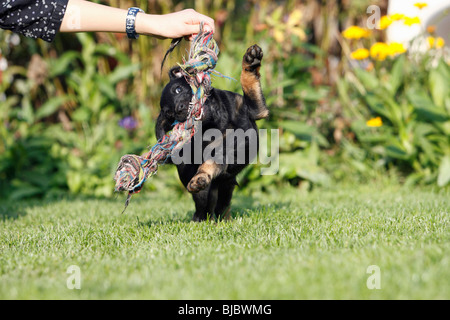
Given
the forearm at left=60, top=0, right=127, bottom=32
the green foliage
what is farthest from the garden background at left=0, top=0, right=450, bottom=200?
the forearm at left=60, top=0, right=127, bottom=32

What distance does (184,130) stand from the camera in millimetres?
2518

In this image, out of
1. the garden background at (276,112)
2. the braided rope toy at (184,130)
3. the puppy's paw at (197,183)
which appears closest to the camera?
the puppy's paw at (197,183)

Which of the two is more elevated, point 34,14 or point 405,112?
point 34,14

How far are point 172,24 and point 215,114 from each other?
0.53 m

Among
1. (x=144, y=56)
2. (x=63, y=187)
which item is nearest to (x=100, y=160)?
(x=63, y=187)

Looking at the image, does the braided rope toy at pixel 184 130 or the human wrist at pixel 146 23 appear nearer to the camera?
the braided rope toy at pixel 184 130

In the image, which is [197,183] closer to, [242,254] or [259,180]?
[242,254]

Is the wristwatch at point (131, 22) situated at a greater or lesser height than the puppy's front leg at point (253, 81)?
greater

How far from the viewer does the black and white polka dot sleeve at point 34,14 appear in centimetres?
266

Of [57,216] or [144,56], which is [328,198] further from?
[144,56]

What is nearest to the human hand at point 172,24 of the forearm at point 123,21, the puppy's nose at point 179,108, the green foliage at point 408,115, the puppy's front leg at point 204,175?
the forearm at point 123,21

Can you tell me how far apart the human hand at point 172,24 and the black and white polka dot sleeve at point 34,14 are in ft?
1.52

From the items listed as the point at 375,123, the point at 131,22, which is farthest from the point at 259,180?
the point at 131,22

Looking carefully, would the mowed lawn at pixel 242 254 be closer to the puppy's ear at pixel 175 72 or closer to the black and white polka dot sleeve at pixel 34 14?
the puppy's ear at pixel 175 72
